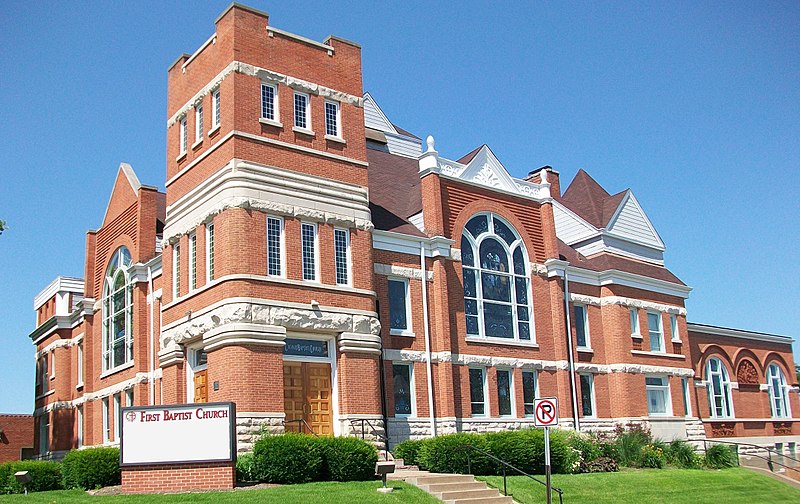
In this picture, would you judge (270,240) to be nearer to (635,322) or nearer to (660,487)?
(660,487)

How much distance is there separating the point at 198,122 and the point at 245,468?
11676 mm

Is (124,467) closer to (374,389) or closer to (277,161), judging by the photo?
(374,389)

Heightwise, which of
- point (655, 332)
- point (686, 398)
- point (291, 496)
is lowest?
point (291, 496)

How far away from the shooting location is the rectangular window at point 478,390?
31.8 meters

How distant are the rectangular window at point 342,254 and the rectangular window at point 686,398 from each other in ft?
66.1

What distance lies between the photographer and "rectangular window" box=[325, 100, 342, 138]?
1120 inches

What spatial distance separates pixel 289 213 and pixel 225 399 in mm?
5769

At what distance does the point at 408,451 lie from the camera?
1063 inches

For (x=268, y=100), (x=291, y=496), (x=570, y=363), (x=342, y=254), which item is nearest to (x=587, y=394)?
(x=570, y=363)

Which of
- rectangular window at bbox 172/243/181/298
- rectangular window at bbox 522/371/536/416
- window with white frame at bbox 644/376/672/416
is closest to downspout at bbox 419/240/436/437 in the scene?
rectangular window at bbox 522/371/536/416

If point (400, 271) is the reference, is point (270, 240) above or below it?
above

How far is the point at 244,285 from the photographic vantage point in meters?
24.8

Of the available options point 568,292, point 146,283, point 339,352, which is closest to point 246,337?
point 339,352

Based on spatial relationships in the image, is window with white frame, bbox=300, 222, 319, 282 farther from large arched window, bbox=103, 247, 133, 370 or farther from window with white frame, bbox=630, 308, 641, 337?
window with white frame, bbox=630, 308, 641, 337
